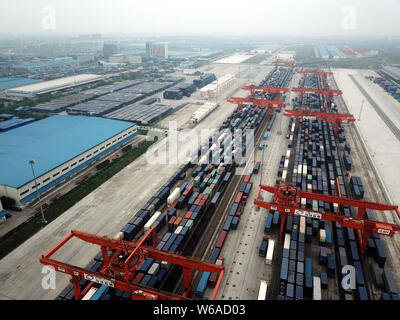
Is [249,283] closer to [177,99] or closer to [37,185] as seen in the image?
[37,185]

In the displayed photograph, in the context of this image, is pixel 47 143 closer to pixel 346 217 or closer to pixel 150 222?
pixel 150 222

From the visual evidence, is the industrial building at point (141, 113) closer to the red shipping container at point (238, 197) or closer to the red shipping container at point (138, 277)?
the red shipping container at point (238, 197)

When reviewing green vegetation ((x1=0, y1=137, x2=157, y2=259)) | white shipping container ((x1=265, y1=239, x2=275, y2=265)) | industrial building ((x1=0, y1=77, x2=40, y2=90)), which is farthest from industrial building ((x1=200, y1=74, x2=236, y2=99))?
industrial building ((x1=0, y1=77, x2=40, y2=90))

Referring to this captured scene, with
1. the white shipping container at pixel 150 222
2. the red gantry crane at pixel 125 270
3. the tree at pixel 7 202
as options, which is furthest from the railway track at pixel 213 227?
the tree at pixel 7 202

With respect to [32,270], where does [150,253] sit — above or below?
above

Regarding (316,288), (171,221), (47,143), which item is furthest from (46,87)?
(316,288)
